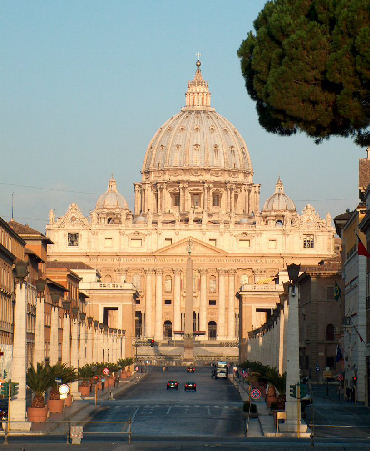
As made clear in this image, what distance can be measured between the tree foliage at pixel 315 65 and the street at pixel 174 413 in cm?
1879

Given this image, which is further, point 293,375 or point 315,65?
point 293,375

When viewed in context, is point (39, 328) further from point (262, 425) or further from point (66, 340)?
point (66, 340)

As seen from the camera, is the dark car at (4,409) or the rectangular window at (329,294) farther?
the rectangular window at (329,294)

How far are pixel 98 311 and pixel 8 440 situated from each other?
12147 cm

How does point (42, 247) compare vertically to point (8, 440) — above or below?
above

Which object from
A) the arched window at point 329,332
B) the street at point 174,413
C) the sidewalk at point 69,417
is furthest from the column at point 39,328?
the arched window at point 329,332

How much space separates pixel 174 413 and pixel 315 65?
34.9 meters

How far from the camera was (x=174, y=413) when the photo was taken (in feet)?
208

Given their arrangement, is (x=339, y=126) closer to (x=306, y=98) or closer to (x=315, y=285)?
(x=306, y=98)

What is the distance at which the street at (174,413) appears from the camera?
170 ft

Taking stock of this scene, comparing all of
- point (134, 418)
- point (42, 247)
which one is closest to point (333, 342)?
point (42, 247)

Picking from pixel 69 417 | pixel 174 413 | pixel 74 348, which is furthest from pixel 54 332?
pixel 74 348

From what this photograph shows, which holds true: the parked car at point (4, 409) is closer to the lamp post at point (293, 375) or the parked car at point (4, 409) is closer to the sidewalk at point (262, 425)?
the sidewalk at point (262, 425)

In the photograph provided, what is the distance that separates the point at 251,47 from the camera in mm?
32750
